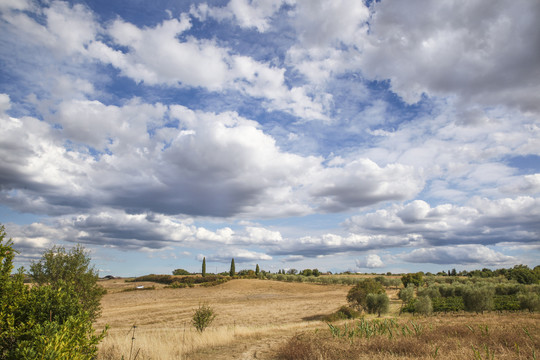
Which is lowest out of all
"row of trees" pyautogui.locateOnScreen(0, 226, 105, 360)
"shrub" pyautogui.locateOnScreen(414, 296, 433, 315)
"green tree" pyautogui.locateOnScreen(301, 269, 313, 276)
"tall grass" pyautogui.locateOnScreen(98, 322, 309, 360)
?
"green tree" pyautogui.locateOnScreen(301, 269, 313, 276)

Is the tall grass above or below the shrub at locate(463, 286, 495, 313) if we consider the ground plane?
above

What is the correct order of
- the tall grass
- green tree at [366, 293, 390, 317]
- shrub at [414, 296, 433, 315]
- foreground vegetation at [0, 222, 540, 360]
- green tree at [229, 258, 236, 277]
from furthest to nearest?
1. green tree at [229, 258, 236, 277]
2. green tree at [366, 293, 390, 317]
3. shrub at [414, 296, 433, 315]
4. the tall grass
5. foreground vegetation at [0, 222, 540, 360]

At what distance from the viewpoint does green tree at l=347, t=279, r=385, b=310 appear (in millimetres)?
39688

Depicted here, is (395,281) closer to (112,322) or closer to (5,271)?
(112,322)

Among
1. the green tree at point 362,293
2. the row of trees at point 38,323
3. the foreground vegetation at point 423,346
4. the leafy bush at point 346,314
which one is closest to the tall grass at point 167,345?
the foreground vegetation at point 423,346

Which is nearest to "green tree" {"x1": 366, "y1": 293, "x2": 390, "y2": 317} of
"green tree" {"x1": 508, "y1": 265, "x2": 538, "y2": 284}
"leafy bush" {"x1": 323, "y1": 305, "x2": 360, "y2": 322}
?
"leafy bush" {"x1": 323, "y1": 305, "x2": 360, "y2": 322}

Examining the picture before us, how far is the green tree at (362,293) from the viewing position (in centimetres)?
3969

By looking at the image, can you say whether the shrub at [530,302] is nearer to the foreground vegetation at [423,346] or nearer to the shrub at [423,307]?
the shrub at [423,307]

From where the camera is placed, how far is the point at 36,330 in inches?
270

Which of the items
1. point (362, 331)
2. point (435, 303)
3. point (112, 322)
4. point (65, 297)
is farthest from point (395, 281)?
point (65, 297)

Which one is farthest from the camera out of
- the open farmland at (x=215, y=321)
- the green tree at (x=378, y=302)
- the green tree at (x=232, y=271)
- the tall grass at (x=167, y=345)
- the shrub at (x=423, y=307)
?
the green tree at (x=232, y=271)

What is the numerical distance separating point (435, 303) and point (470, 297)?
529 centimetres

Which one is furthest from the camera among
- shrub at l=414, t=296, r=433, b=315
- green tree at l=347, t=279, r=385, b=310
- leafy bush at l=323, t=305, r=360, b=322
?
green tree at l=347, t=279, r=385, b=310

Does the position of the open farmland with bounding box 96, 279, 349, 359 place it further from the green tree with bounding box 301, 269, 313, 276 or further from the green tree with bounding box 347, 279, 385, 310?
the green tree with bounding box 301, 269, 313, 276
